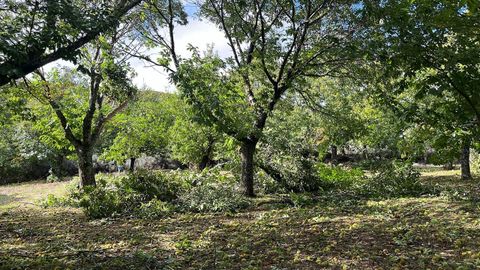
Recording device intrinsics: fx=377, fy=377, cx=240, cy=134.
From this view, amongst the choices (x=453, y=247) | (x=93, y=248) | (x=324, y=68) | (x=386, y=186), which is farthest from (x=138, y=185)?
(x=453, y=247)

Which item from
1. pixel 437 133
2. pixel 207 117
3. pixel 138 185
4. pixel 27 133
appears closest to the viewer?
pixel 437 133

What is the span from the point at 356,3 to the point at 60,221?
824 centimetres

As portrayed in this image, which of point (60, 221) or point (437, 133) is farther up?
point (437, 133)

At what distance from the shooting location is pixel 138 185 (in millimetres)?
9781

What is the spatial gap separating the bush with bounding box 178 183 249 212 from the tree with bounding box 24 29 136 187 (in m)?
2.96

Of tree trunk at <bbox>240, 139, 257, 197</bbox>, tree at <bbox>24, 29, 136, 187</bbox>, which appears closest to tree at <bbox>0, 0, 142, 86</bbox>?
tree at <bbox>24, 29, 136, 187</bbox>

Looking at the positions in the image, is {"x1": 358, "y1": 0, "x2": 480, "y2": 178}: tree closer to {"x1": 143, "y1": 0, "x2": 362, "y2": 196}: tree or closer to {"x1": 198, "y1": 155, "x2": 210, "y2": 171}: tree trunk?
{"x1": 143, "y1": 0, "x2": 362, "y2": 196}: tree

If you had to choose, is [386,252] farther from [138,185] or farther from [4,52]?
[138,185]

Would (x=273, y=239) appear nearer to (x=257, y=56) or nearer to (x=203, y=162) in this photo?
(x=257, y=56)

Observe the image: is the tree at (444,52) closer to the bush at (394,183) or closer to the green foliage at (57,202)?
the bush at (394,183)

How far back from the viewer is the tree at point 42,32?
410 centimetres

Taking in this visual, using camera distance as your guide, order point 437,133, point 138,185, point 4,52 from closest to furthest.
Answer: point 4,52 < point 437,133 < point 138,185

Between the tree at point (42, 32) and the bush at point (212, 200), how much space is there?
480 centimetres

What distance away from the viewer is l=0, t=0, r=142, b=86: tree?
13.5ft
